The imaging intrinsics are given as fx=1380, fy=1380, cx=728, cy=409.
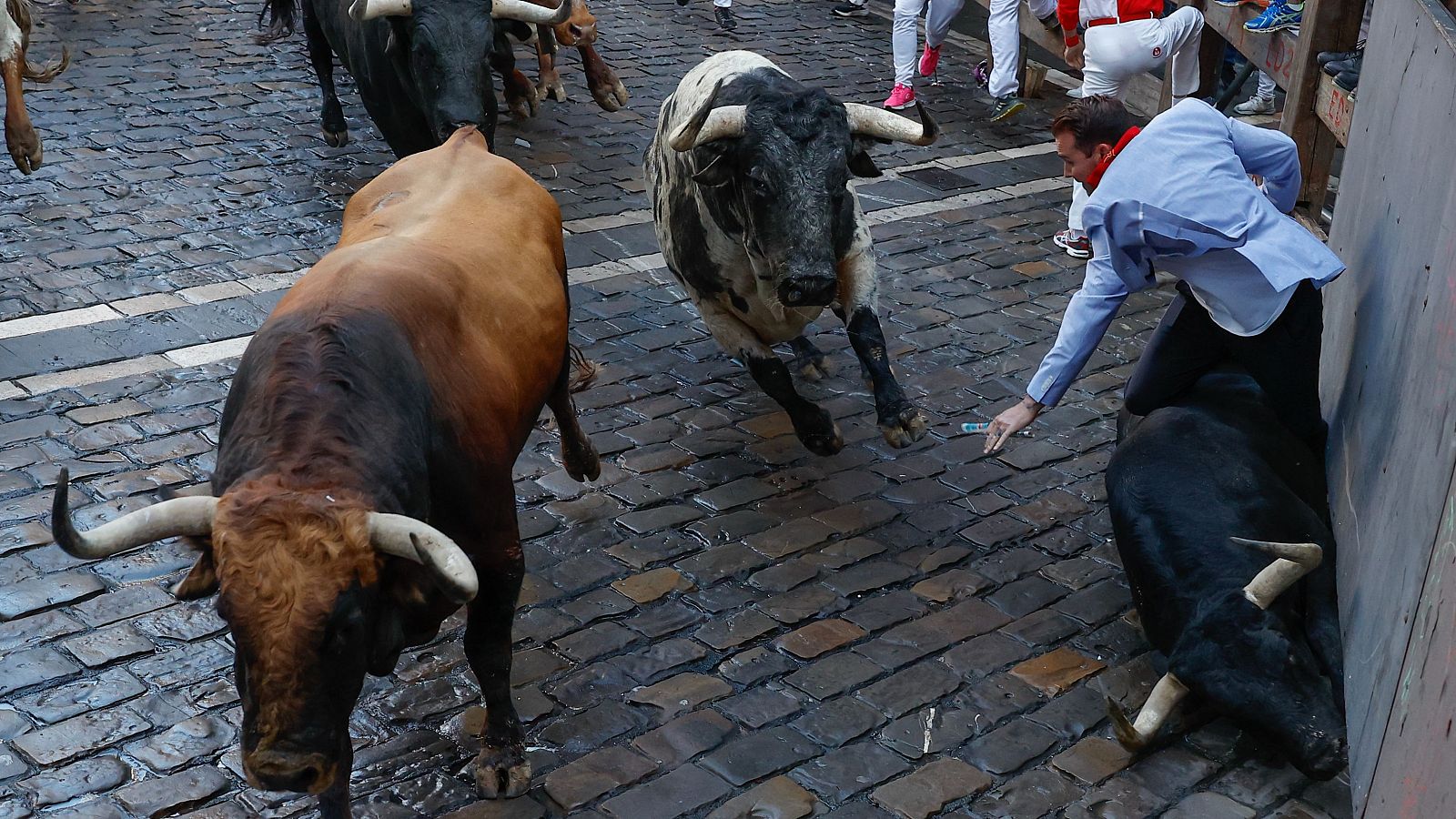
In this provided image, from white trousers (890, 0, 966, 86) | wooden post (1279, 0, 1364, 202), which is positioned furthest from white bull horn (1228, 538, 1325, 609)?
white trousers (890, 0, 966, 86)

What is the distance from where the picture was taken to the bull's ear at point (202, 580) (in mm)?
3256

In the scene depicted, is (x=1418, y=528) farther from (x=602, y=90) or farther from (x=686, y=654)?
(x=602, y=90)

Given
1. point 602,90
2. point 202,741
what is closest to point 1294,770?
point 202,741

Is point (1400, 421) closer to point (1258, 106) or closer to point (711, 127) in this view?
point (711, 127)

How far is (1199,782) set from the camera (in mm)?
4352

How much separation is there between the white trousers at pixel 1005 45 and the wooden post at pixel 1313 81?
130 inches

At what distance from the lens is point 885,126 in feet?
19.8

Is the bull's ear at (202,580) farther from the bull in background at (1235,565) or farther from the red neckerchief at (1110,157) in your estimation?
the red neckerchief at (1110,157)

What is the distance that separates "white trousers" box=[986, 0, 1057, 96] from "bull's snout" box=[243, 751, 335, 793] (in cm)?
927

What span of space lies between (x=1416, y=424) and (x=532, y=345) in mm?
2877

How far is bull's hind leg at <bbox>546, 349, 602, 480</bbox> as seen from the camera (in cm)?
566

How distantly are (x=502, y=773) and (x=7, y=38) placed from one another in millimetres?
6242

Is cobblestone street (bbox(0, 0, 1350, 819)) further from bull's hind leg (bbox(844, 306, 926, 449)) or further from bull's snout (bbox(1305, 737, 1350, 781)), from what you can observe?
bull's hind leg (bbox(844, 306, 926, 449))

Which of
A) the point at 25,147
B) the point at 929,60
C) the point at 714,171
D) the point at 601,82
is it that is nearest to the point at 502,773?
the point at 714,171
